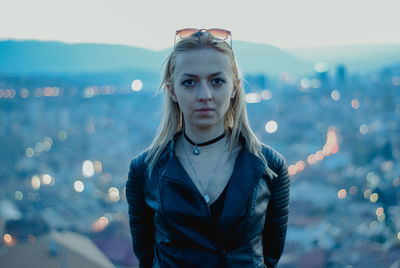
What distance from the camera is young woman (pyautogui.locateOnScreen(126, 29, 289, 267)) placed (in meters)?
0.91

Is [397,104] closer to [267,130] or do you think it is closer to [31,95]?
[267,130]

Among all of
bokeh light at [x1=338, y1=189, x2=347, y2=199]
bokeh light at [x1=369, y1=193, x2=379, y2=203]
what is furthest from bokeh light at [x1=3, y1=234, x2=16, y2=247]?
bokeh light at [x1=338, y1=189, x2=347, y2=199]

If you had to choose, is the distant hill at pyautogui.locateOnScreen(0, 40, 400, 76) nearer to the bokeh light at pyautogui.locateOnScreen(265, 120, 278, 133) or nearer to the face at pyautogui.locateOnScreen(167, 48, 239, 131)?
the bokeh light at pyautogui.locateOnScreen(265, 120, 278, 133)

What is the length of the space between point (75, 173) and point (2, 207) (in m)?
4.60

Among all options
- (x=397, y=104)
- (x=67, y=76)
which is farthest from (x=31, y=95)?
(x=397, y=104)

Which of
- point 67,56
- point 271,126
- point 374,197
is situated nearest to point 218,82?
point 67,56

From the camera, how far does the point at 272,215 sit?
1.07 m

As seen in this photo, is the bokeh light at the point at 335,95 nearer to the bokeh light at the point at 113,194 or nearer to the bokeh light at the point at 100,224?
the bokeh light at the point at 113,194

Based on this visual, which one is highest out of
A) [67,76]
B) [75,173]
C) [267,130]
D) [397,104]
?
[67,76]

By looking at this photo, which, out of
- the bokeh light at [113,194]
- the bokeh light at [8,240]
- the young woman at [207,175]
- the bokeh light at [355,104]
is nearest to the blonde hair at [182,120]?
the young woman at [207,175]

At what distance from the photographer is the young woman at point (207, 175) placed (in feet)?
2.99

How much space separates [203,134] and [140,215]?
0.28 m

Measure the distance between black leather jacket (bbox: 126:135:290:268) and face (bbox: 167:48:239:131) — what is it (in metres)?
0.11

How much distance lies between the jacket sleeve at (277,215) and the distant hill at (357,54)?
7547 mm
